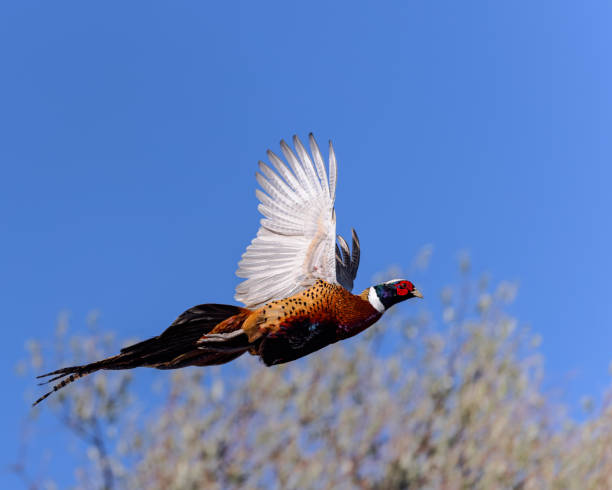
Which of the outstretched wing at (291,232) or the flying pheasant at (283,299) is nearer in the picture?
the flying pheasant at (283,299)

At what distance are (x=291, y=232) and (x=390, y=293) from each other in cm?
85

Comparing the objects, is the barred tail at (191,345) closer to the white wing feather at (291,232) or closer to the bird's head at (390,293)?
the white wing feather at (291,232)

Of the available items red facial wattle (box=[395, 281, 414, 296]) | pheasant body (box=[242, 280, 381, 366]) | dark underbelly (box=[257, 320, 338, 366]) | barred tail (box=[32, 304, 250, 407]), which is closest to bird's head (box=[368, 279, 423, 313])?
red facial wattle (box=[395, 281, 414, 296])

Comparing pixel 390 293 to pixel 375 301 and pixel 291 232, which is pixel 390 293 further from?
pixel 291 232

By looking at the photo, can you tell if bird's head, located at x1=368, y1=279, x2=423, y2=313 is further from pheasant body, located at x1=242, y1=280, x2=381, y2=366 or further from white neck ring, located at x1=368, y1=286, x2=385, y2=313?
pheasant body, located at x1=242, y1=280, x2=381, y2=366

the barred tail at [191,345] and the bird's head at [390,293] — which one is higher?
the barred tail at [191,345]

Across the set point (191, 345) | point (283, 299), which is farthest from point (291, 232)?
point (191, 345)

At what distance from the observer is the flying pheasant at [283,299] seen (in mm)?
4938

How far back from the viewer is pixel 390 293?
531cm

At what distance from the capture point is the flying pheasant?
494 cm

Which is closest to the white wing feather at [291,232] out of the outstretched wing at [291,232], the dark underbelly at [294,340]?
the outstretched wing at [291,232]

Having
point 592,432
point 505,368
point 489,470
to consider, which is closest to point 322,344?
point 489,470

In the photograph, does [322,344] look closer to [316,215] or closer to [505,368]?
[316,215]

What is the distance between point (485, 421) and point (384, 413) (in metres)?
1.53
